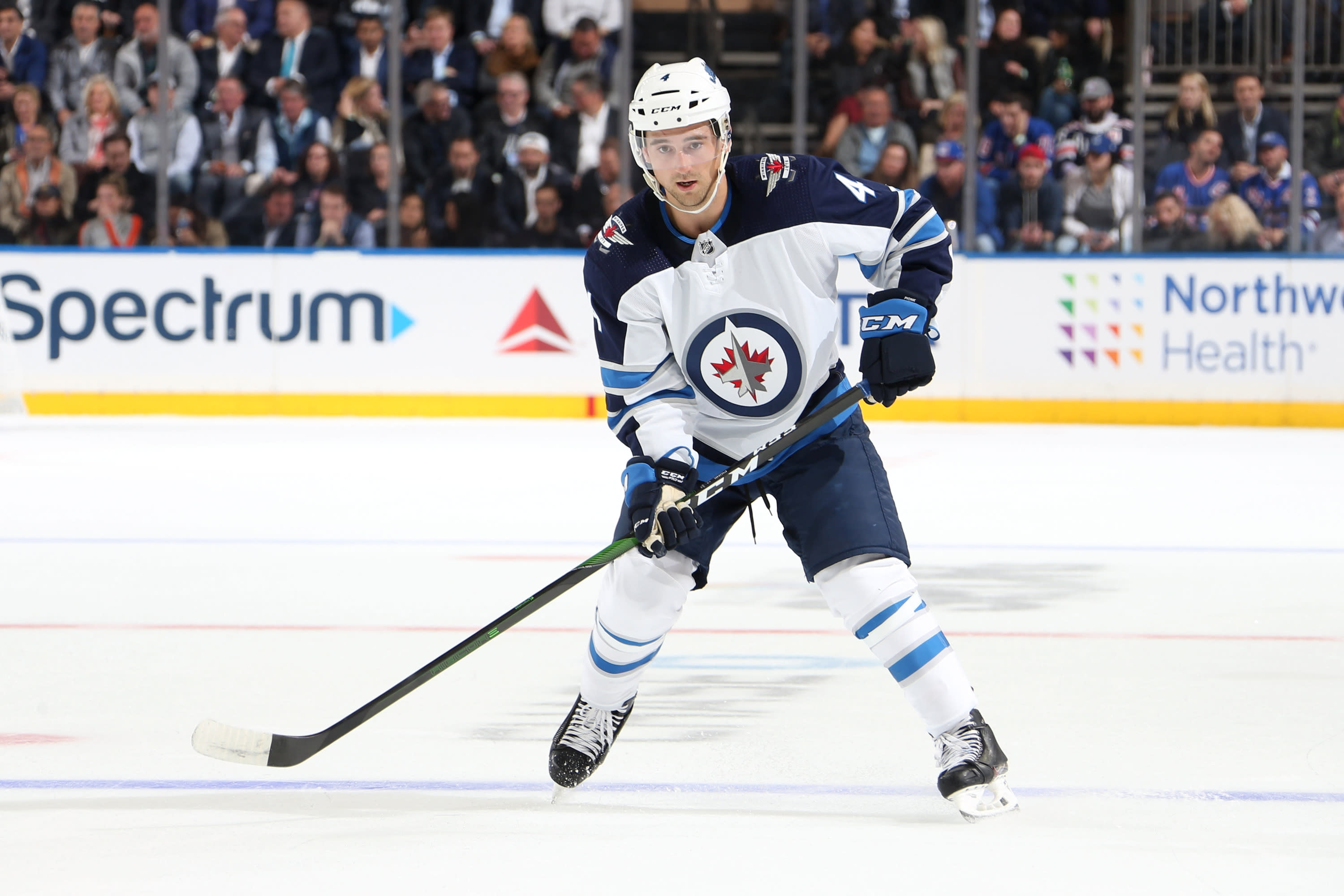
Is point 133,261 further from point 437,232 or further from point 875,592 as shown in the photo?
point 875,592

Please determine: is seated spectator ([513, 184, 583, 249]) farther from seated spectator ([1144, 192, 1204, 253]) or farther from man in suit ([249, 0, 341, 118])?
seated spectator ([1144, 192, 1204, 253])

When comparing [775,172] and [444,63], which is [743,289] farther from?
[444,63]

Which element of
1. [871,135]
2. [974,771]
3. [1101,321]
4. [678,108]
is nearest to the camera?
[974,771]

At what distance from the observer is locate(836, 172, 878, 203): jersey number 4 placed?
260 cm

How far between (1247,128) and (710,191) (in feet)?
24.2

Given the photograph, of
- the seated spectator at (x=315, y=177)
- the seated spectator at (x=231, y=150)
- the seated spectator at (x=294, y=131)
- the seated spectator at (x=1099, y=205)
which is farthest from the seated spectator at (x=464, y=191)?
the seated spectator at (x=1099, y=205)

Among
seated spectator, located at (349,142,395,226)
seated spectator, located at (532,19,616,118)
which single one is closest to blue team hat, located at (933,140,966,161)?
seated spectator, located at (532,19,616,118)

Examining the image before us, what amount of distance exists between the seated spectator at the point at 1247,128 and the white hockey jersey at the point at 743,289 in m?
7.08

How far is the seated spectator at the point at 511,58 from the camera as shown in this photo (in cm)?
973

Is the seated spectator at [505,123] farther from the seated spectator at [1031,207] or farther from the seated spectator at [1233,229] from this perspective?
the seated spectator at [1233,229]

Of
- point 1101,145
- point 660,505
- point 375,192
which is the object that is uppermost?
point 1101,145

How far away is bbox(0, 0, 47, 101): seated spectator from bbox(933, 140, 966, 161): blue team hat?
16.1ft

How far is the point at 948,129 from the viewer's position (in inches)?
370

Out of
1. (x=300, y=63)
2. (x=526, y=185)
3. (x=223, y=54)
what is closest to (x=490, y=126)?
(x=526, y=185)
